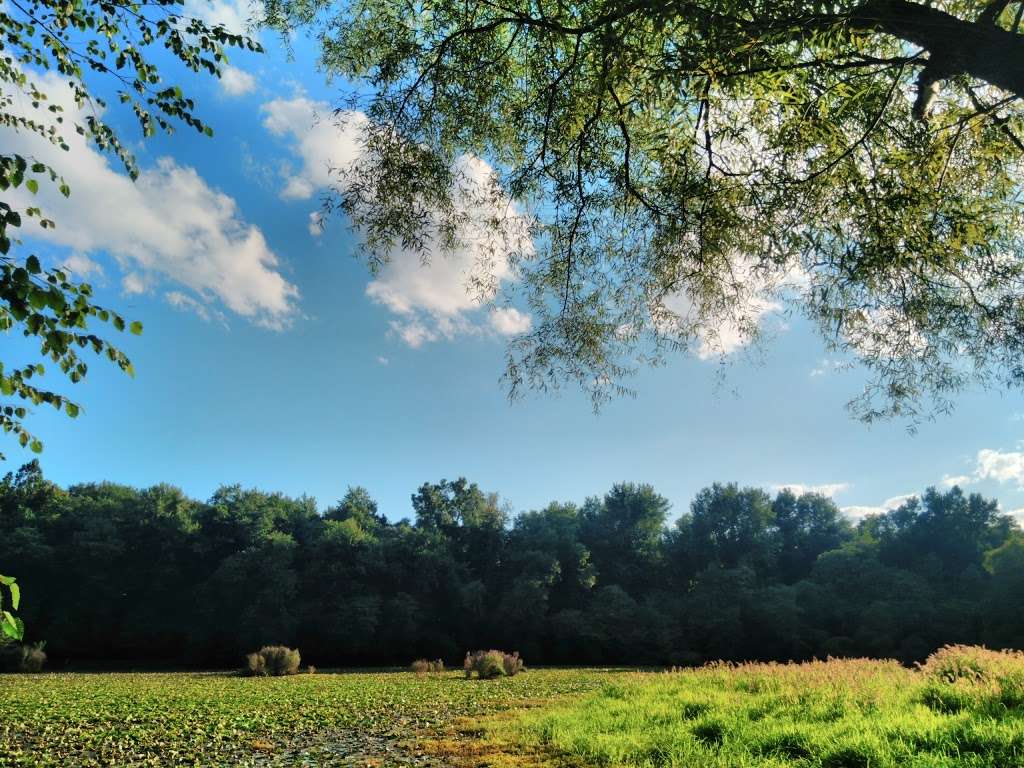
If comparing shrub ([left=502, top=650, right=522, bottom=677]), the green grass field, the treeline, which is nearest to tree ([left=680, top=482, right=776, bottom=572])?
the treeline

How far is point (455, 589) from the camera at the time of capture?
42219 mm

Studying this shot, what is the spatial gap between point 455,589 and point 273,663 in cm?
1904

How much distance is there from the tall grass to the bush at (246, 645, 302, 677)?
1752cm

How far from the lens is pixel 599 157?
661 centimetres

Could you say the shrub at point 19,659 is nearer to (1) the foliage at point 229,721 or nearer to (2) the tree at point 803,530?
(1) the foliage at point 229,721

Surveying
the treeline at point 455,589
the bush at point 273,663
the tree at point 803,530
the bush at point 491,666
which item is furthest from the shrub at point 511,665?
the tree at point 803,530

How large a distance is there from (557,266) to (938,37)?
401 cm

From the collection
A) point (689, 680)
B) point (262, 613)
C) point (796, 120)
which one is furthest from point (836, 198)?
point (262, 613)

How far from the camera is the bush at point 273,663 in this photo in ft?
78.8

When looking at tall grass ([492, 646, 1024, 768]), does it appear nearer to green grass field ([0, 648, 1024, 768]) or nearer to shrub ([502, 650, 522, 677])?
green grass field ([0, 648, 1024, 768])

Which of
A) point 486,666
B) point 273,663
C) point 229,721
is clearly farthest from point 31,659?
point 229,721

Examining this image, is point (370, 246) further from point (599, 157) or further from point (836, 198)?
point (836, 198)

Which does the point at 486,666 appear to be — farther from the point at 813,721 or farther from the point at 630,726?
the point at 813,721

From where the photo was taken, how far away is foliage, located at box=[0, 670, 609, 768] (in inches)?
307
